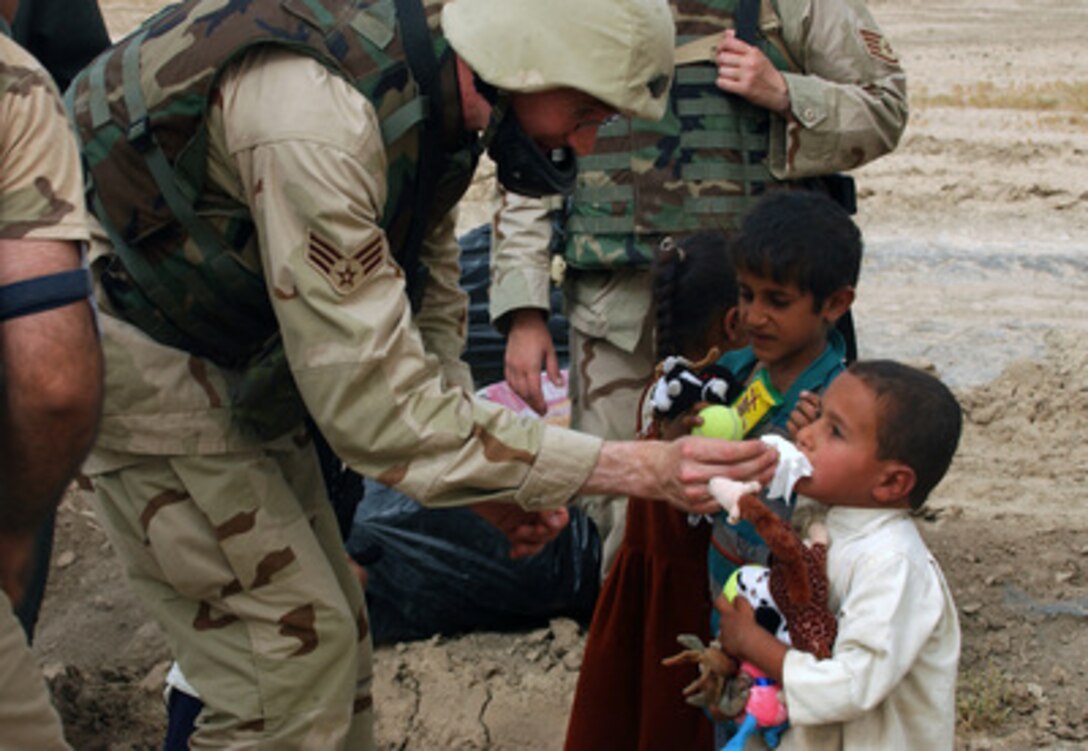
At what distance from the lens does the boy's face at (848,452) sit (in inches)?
92.4

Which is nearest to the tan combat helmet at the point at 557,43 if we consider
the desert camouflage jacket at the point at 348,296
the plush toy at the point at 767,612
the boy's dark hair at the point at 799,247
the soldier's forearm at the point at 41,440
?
the desert camouflage jacket at the point at 348,296

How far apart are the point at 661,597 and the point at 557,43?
44.6 inches

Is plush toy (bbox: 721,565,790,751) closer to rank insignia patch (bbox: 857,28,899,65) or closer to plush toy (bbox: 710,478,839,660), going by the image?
plush toy (bbox: 710,478,839,660)

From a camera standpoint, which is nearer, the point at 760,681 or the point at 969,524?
the point at 760,681

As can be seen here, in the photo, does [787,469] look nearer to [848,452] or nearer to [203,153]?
[848,452]

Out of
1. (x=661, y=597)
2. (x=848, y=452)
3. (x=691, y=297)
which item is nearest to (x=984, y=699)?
(x=661, y=597)

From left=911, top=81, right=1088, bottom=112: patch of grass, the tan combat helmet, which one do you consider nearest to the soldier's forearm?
the tan combat helmet

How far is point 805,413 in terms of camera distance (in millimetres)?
2549

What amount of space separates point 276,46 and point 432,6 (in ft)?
0.95

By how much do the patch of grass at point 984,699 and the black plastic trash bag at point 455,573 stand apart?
107cm

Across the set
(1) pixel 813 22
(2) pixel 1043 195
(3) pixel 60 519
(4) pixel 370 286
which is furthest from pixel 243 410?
(2) pixel 1043 195

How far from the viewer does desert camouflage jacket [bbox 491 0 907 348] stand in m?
3.57

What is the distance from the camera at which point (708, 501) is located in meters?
2.46

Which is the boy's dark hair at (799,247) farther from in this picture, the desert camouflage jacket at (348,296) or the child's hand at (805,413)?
the desert camouflage jacket at (348,296)
